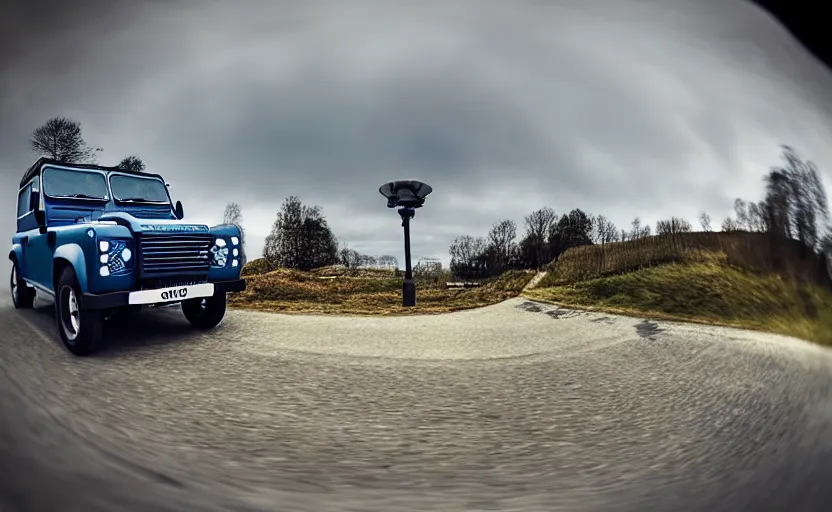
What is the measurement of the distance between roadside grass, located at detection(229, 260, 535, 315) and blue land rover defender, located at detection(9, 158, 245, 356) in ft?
0.36

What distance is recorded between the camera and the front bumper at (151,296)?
43.9 inches

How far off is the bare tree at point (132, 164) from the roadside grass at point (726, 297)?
1439 mm

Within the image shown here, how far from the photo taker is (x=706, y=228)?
3.82 ft

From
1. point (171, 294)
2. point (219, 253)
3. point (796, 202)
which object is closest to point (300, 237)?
point (219, 253)

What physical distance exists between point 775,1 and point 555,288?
1.11m

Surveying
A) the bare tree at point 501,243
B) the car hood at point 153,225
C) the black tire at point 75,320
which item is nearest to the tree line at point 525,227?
the bare tree at point 501,243

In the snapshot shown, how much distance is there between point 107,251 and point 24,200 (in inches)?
12.6

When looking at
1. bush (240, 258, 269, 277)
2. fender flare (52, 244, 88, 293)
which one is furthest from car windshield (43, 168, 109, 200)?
bush (240, 258, 269, 277)

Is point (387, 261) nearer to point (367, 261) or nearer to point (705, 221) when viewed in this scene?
point (367, 261)

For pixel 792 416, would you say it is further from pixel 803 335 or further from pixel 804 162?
pixel 804 162

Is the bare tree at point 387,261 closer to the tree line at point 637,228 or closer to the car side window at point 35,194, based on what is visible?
the tree line at point 637,228

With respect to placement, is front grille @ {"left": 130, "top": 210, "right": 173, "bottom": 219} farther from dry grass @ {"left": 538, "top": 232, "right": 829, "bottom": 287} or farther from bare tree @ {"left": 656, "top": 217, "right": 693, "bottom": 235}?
bare tree @ {"left": 656, "top": 217, "right": 693, "bottom": 235}

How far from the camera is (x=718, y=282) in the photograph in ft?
3.90

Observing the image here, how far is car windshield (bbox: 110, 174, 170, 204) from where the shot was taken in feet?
4.09
